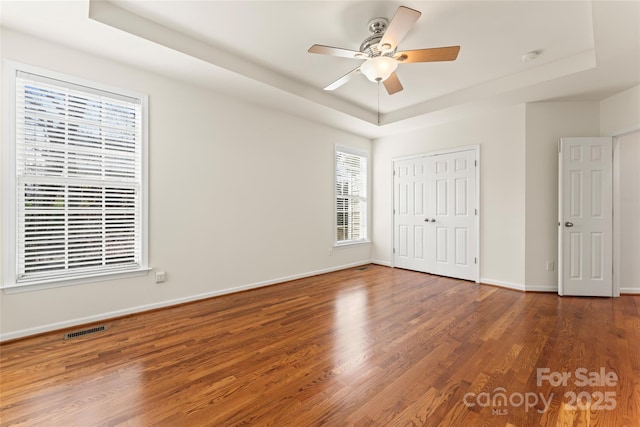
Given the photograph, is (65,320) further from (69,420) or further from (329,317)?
(329,317)

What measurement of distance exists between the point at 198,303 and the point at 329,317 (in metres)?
1.67

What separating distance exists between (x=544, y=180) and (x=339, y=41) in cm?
342

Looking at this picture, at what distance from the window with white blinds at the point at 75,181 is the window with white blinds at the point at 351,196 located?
327 centimetres

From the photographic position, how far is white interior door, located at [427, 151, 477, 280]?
4.39 meters

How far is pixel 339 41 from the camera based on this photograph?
9.23 ft

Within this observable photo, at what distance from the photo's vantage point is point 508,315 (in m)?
2.95

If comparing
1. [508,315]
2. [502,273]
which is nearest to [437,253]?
[502,273]

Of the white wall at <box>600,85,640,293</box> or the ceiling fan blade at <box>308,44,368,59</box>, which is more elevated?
the ceiling fan blade at <box>308,44,368,59</box>

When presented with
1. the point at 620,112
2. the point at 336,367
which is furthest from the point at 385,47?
the point at 620,112

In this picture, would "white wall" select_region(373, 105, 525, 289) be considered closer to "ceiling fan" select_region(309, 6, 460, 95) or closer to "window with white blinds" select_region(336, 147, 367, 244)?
"window with white blinds" select_region(336, 147, 367, 244)

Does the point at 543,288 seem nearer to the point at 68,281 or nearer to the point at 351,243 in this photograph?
the point at 351,243

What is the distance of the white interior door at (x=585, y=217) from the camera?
358 cm

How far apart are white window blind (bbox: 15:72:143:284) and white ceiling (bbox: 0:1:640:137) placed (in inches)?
21.2

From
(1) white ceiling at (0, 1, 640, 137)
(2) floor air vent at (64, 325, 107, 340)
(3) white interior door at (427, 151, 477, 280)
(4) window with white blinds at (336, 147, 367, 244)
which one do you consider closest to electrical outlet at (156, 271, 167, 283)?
(2) floor air vent at (64, 325, 107, 340)
